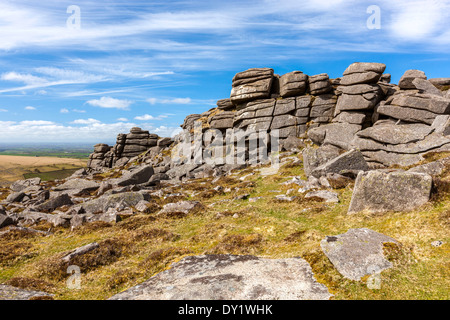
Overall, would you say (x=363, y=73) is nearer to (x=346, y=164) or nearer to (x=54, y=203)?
(x=346, y=164)

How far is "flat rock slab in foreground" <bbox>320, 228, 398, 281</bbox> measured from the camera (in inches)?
333

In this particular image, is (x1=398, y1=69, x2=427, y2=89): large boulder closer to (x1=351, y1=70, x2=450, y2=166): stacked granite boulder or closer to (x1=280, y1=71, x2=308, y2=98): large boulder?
(x1=351, y1=70, x2=450, y2=166): stacked granite boulder

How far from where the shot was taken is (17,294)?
9398 mm

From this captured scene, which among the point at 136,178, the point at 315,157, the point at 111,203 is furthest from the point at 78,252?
the point at 136,178

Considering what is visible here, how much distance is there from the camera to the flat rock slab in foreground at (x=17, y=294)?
9.12 metres

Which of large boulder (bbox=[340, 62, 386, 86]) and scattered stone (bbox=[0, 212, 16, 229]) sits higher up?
large boulder (bbox=[340, 62, 386, 86])

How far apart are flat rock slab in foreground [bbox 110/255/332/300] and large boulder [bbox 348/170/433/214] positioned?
661 centimetres

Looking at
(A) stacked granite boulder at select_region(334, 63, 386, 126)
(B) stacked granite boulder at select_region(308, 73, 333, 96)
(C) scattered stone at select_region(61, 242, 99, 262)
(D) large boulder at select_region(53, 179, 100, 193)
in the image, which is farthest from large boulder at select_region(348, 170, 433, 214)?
(B) stacked granite boulder at select_region(308, 73, 333, 96)

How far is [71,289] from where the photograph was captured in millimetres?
→ 10555

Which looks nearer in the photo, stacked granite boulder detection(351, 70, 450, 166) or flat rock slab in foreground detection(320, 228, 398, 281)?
flat rock slab in foreground detection(320, 228, 398, 281)

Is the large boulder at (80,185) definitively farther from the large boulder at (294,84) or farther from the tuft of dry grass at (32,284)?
the large boulder at (294,84)

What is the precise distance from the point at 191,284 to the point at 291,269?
3533 mm

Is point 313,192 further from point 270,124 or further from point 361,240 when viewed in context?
point 270,124
